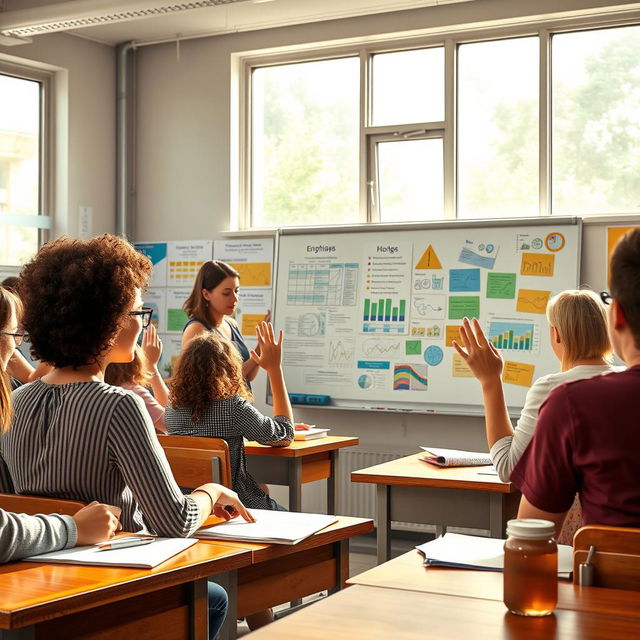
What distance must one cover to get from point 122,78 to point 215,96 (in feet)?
2.37

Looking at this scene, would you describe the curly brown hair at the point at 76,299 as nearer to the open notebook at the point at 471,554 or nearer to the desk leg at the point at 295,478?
the open notebook at the point at 471,554

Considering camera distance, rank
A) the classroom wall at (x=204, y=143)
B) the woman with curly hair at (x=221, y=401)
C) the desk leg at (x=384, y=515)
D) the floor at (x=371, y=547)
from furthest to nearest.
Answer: the classroom wall at (x=204, y=143) < the floor at (x=371, y=547) < the woman with curly hair at (x=221, y=401) < the desk leg at (x=384, y=515)

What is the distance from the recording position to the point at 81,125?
6.42 metres

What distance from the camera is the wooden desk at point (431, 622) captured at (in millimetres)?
1213

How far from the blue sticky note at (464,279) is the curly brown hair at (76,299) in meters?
3.65

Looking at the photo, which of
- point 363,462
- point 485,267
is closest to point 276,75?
point 485,267

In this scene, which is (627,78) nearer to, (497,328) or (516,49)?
(516,49)

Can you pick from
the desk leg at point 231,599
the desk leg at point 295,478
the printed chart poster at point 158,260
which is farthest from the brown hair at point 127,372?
the printed chart poster at point 158,260

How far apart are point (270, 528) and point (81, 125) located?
4.89 meters

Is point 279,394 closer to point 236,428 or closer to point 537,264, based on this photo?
point 236,428

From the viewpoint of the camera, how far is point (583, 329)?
287 centimetres

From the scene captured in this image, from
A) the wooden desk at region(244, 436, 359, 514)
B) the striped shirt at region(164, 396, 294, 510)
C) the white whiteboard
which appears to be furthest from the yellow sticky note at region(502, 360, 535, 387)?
the striped shirt at region(164, 396, 294, 510)

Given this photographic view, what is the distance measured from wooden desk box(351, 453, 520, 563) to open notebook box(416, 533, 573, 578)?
4.44ft

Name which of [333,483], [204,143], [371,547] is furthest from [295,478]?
[204,143]
